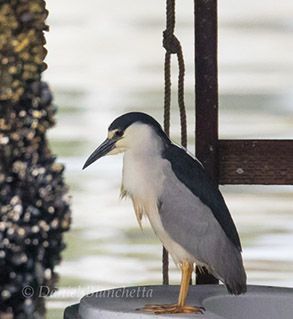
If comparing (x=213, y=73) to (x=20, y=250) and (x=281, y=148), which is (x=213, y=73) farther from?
(x=20, y=250)

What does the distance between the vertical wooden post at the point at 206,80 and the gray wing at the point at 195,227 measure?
393 millimetres

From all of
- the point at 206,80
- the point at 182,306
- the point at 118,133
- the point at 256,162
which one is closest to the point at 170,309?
the point at 182,306

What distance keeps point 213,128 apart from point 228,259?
1.56ft

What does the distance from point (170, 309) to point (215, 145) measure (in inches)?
21.5

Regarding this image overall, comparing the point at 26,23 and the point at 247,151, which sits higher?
the point at 26,23

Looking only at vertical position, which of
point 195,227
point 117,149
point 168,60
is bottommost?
point 195,227

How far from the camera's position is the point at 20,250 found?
1864mm

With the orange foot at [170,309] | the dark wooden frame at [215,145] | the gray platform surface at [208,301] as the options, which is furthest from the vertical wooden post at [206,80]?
the orange foot at [170,309]

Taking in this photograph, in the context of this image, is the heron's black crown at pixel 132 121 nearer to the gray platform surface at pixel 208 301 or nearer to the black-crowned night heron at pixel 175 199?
the black-crowned night heron at pixel 175 199

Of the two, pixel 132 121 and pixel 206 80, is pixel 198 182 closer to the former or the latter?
pixel 132 121

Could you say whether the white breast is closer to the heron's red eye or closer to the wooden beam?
the heron's red eye

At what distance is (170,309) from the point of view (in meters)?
2.04

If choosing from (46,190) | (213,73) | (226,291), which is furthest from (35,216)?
(213,73)

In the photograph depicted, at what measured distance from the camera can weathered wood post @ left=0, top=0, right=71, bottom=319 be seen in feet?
6.08
